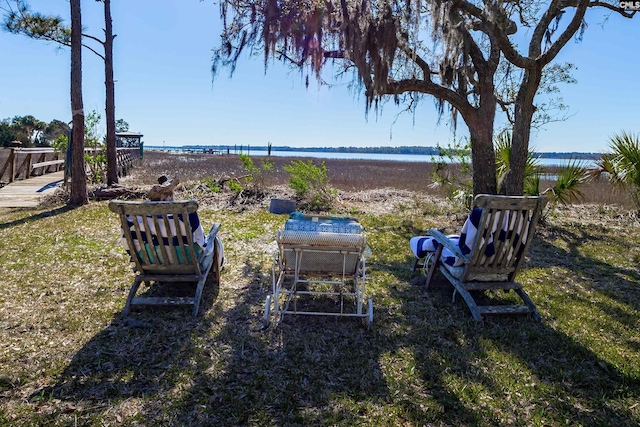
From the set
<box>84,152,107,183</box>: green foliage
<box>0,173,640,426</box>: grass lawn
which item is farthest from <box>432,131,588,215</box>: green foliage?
<box>84,152,107,183</box>: green foliage

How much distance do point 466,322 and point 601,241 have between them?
4337mm

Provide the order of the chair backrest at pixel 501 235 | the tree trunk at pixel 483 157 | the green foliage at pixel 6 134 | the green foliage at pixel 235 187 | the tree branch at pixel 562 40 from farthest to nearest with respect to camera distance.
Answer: the green foliage at pixel 6 134 < the green foliage at pixel 235 187 < the tree trunk at pixel 483 157 < the tree branch at pixel 562 40 < the chair backrest at pixel 501 235

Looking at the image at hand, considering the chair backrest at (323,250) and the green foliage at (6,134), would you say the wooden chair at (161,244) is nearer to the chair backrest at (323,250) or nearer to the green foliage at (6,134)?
the chair backrest at (323,250)

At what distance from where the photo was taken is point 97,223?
250 inches

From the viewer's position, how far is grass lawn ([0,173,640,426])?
6.82 ft

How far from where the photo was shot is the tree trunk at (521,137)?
6441 mm

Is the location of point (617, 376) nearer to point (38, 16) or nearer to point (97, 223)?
point (97, 223)

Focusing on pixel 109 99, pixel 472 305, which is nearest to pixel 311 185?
pixel 472 305

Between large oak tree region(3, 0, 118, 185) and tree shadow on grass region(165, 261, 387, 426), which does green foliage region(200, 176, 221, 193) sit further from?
tree shadow on grass region(165, 261, 387, 426)

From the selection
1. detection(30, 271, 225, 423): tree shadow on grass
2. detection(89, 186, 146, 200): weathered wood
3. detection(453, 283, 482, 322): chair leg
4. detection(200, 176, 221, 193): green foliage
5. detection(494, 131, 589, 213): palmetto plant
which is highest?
detection(494, 131, 589, 213): palmetto plant

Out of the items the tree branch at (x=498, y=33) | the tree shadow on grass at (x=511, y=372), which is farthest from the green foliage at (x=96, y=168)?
the tree shadow on grass at (x=511, y=372)

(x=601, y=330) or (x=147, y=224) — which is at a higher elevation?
(x=147, y=224)

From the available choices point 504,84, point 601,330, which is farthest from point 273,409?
point 504,84

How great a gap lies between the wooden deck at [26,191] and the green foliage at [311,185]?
5.32 metres
